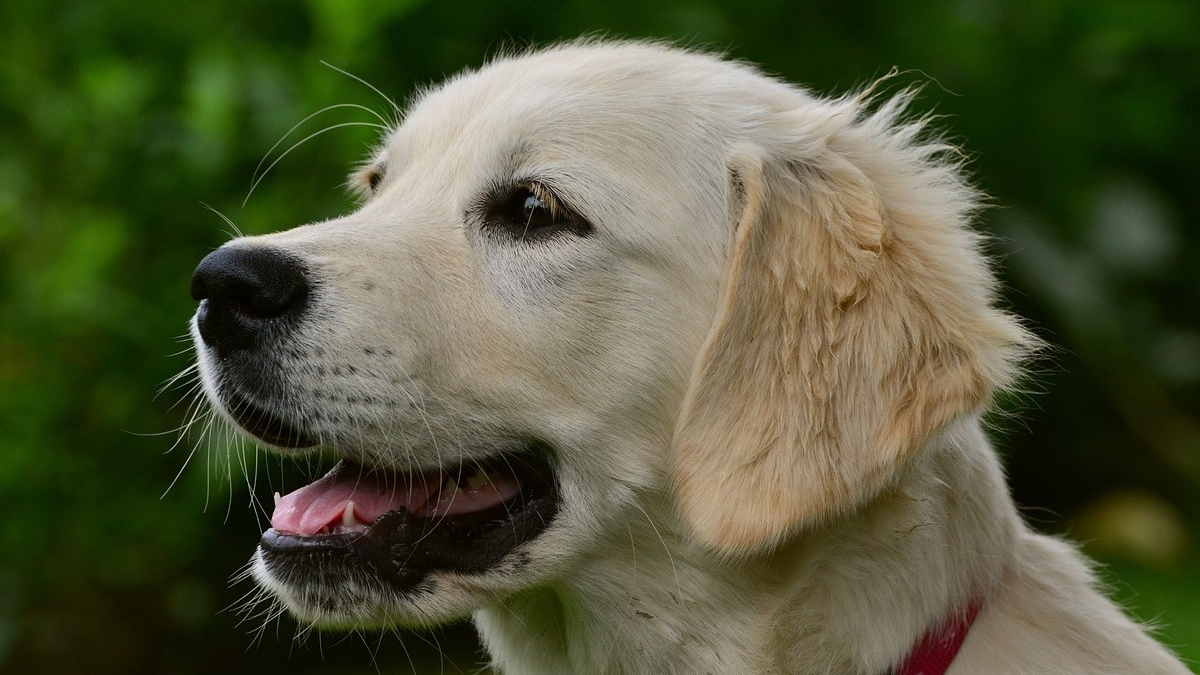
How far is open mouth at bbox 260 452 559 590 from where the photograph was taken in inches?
113

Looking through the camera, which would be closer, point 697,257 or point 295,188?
point 697,257

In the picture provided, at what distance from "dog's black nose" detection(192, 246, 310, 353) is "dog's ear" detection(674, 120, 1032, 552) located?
870 millimetres

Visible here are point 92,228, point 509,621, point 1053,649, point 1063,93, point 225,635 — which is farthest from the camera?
point 1063,93

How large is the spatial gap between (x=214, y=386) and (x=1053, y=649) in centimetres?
188

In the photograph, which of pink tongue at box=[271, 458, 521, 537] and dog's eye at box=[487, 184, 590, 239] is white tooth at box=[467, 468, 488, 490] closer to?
pink tongue at box=[271, 458, 521, 537]

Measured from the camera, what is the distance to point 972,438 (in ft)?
9.84

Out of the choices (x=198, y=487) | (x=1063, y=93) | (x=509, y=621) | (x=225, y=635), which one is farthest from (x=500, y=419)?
(x=1063, y=93)

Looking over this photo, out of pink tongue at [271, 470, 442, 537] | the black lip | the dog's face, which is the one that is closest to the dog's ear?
the dog's face

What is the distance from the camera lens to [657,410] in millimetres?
2920

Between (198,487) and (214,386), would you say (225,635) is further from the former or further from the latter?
(214,386)

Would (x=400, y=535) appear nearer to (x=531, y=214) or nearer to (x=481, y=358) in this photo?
(x=481, y=358)

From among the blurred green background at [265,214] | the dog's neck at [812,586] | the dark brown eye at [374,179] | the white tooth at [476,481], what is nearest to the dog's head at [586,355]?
the white tooth at [476,481]

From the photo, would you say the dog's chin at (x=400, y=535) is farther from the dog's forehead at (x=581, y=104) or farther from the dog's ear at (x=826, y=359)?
the dog's forehead at (x=581, y=104)

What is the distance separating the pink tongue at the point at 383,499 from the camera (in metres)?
2.95
